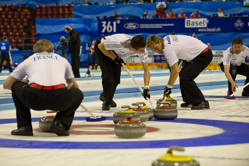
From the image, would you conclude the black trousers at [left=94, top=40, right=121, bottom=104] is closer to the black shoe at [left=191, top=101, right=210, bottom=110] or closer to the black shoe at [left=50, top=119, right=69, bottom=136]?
the black shoe at [left=191, top=101, right=210, bottom=110]

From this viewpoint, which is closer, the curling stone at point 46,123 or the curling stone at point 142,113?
the curling stone at point 46,123

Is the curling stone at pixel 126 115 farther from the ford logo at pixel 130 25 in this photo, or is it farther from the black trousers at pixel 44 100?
the ford logo at pixel 130 25

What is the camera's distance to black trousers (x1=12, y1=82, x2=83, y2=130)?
12.9ft

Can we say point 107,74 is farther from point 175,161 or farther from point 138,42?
point 175,161

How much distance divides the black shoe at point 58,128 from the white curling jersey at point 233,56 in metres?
5.27

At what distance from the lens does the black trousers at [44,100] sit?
3920mm

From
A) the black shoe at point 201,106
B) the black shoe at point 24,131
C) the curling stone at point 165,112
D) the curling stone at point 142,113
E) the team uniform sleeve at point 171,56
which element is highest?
the team uniform sleeve at point 171,56

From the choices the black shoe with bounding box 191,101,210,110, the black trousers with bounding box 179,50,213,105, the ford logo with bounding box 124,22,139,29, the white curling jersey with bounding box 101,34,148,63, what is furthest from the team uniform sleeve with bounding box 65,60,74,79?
the ford logo with bounding box 124,22,139,29

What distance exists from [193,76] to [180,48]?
634 mm

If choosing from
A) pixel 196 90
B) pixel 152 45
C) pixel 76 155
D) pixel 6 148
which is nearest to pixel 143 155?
pixel 76 155

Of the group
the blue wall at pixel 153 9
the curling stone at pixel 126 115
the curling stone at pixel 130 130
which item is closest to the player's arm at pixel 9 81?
the curling stone at pixel 130 130

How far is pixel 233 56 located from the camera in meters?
8.88

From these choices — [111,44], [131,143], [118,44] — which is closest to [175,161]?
[131,143]

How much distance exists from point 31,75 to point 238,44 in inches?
207
